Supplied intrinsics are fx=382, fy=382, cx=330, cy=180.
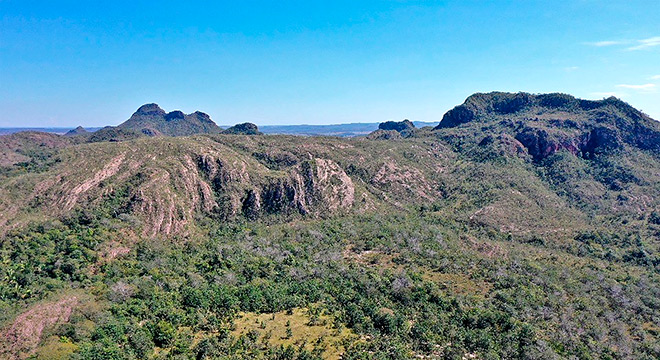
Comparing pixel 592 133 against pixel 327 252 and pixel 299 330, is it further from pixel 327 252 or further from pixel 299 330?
pixel 299 330

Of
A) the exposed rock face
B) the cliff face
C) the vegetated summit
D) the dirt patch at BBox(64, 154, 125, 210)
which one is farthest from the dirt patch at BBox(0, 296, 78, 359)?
the exposed rock face

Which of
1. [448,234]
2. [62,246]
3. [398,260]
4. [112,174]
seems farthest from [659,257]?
[112,174]

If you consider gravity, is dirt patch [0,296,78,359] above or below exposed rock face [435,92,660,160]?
below

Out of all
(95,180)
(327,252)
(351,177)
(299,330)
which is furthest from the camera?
(351,177)

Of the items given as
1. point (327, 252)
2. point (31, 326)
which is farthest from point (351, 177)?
point (31, 326)

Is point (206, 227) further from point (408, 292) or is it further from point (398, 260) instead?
point (408, 292)

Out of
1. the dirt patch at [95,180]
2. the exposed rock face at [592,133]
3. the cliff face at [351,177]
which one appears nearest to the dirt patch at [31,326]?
the cliff face at [351,177]

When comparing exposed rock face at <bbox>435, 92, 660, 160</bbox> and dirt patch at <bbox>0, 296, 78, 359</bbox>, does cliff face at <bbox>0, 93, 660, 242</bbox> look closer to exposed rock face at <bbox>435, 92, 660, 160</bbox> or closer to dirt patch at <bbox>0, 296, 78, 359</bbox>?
exposed rock face at <bbox>435, 92, 660, 160</bbox>

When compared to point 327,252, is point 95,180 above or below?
above

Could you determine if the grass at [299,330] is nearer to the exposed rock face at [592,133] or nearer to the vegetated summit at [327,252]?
the vegetated summit at [327,252]
